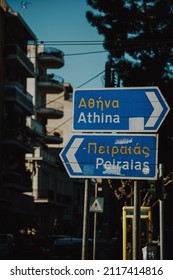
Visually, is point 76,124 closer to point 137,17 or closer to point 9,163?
point 137,17

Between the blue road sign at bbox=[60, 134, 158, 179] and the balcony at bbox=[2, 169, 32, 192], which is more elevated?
the blue road sign at bbox=[60, 134, 158, 179]

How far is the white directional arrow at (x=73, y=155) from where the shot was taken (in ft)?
22.9

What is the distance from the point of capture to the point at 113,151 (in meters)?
6.96

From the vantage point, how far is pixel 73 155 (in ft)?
23.0

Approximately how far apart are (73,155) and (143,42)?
14235 millimetres

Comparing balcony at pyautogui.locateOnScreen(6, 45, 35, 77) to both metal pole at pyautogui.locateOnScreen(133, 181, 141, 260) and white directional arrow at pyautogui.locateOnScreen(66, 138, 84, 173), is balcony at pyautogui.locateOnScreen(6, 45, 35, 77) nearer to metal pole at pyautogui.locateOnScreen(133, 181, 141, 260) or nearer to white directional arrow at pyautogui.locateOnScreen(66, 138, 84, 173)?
metal pole at pyautogui.locateOnScreen(133, 181, 141, 260)

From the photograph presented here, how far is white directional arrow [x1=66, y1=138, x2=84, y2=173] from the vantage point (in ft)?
Answer: 22.9

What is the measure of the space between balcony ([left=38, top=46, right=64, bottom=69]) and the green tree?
103 ft

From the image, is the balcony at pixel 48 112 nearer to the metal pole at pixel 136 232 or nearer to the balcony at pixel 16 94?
the balcony at pixel 16 94

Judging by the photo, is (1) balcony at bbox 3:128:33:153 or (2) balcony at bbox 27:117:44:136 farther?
(2) balcony at bbox 27:117:44:136

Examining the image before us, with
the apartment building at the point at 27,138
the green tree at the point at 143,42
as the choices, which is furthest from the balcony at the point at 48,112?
the green tree at the point at 143,42

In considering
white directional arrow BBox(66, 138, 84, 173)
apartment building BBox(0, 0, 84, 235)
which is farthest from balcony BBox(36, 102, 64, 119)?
white directional arrow BBox(66, 138, 84, 173)

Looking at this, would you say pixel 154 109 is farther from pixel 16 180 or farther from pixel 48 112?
pixel 48 112

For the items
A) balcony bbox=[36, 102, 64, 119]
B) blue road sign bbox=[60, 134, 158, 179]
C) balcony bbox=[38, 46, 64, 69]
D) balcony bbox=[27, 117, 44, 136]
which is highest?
balcony bbox=[38, 46, 64, 69]
